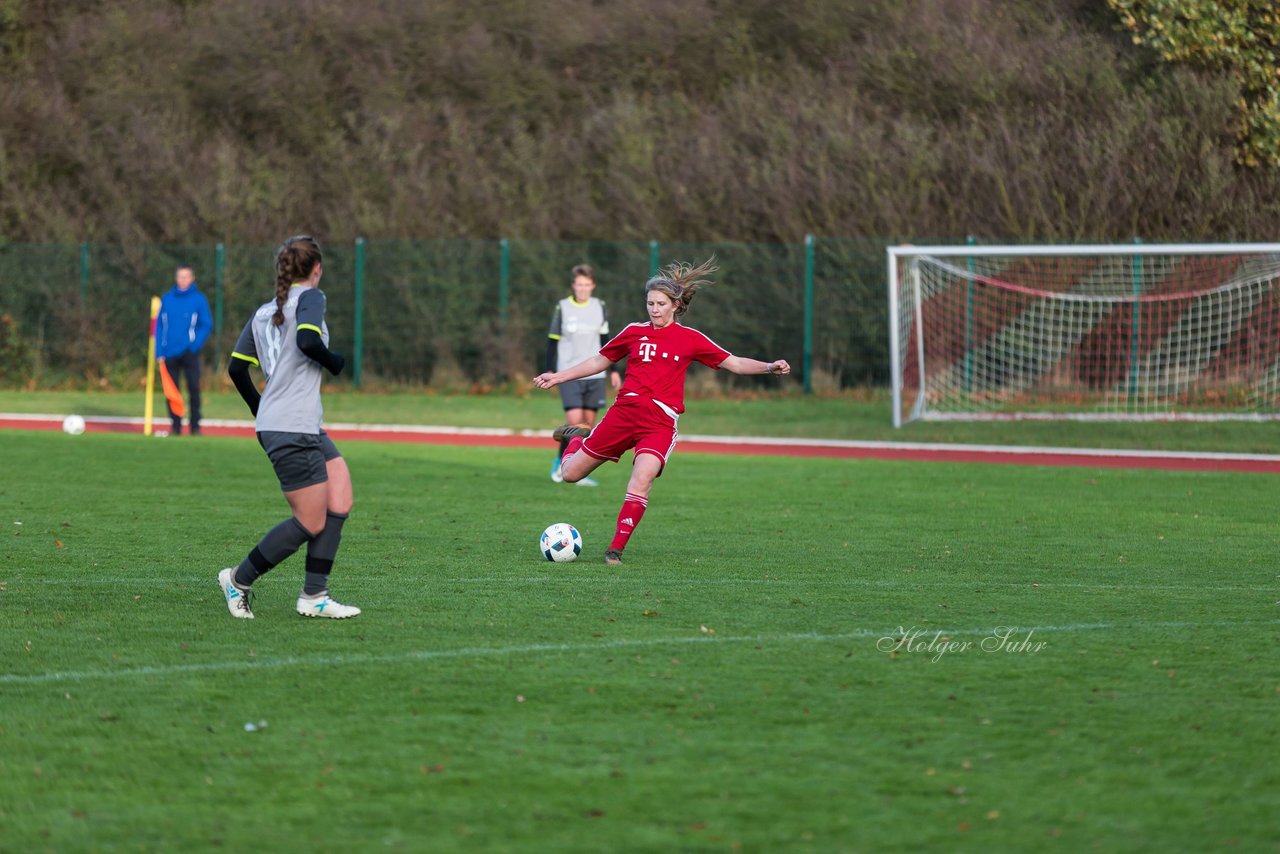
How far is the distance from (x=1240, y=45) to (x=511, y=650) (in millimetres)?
24778

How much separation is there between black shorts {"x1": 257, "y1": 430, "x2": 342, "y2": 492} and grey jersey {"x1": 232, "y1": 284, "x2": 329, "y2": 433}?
3 cm

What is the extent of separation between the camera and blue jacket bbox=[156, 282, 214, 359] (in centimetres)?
1991

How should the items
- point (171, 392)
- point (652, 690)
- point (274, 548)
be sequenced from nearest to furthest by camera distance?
1. point (652, 690)
2. point (274, 548)
3. point (171, 392)

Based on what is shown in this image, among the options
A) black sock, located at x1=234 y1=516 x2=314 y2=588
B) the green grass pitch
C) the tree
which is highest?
the tree

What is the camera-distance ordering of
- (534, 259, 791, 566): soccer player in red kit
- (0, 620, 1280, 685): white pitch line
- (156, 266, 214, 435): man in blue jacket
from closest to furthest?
(0, 620, 1280, 685): white pitch line
(534, 259, 791, 566): soccer player in red kit
(156, 266, 214, 435): man in blue jacket

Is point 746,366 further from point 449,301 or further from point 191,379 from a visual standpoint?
point 449,301

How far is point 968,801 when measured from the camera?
4.83 metres

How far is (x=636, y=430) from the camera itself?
33.4 ft

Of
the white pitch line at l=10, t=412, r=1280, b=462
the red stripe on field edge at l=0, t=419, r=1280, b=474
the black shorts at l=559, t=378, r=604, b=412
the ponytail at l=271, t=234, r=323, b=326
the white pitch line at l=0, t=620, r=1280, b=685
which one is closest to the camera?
the white pitch line at l=0, t=620, r=1280, b=685

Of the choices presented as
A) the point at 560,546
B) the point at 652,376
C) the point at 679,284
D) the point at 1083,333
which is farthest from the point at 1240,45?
the point at 560,546

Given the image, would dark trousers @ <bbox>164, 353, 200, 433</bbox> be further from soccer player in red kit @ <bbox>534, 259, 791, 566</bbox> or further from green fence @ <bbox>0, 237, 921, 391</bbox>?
soccer player in red kit @ <bbox>534, 259, 791, 566</bbox>

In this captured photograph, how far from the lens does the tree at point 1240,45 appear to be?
89.6ft

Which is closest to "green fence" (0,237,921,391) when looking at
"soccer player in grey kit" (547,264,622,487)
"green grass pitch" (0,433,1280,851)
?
"soccer player in grey kit" (547,264,622,487)

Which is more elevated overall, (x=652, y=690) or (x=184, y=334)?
(x=184, y=334)
